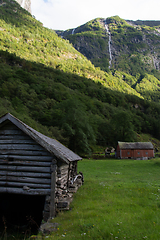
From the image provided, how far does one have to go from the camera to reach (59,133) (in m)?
60.3

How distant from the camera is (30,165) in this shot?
11.4 metres

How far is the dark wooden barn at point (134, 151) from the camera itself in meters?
62.7

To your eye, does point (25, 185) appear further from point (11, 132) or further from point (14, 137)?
point (11, 132)

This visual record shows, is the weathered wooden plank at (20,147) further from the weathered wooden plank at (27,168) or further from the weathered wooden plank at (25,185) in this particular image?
the weathered wooden plank at (25,185)

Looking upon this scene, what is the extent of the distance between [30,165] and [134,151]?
57.8 meters

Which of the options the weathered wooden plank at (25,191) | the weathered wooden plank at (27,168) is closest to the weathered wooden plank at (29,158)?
the weathered wooden plank at (27,168)

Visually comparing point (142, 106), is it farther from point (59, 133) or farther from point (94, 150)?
point (59, 133)

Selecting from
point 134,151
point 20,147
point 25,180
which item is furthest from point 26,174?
point 134,151

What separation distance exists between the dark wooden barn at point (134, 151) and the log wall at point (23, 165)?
179ft

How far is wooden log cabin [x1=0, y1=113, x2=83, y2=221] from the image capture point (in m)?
10.7

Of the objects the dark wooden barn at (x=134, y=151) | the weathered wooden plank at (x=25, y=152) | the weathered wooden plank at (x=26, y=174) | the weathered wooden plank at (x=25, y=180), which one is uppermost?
the weathered wooden plank at (x=25, y=152)

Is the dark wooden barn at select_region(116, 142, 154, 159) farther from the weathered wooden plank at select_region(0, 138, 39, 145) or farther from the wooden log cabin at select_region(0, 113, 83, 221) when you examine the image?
the weathered wooden plank at select_region(0, 138, 39, 145)

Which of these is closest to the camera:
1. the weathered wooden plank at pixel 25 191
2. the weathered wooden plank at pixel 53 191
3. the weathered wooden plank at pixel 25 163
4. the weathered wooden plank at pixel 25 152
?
the weathered wooden plank at pixel 53 191

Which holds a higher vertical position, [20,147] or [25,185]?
[20,147]
